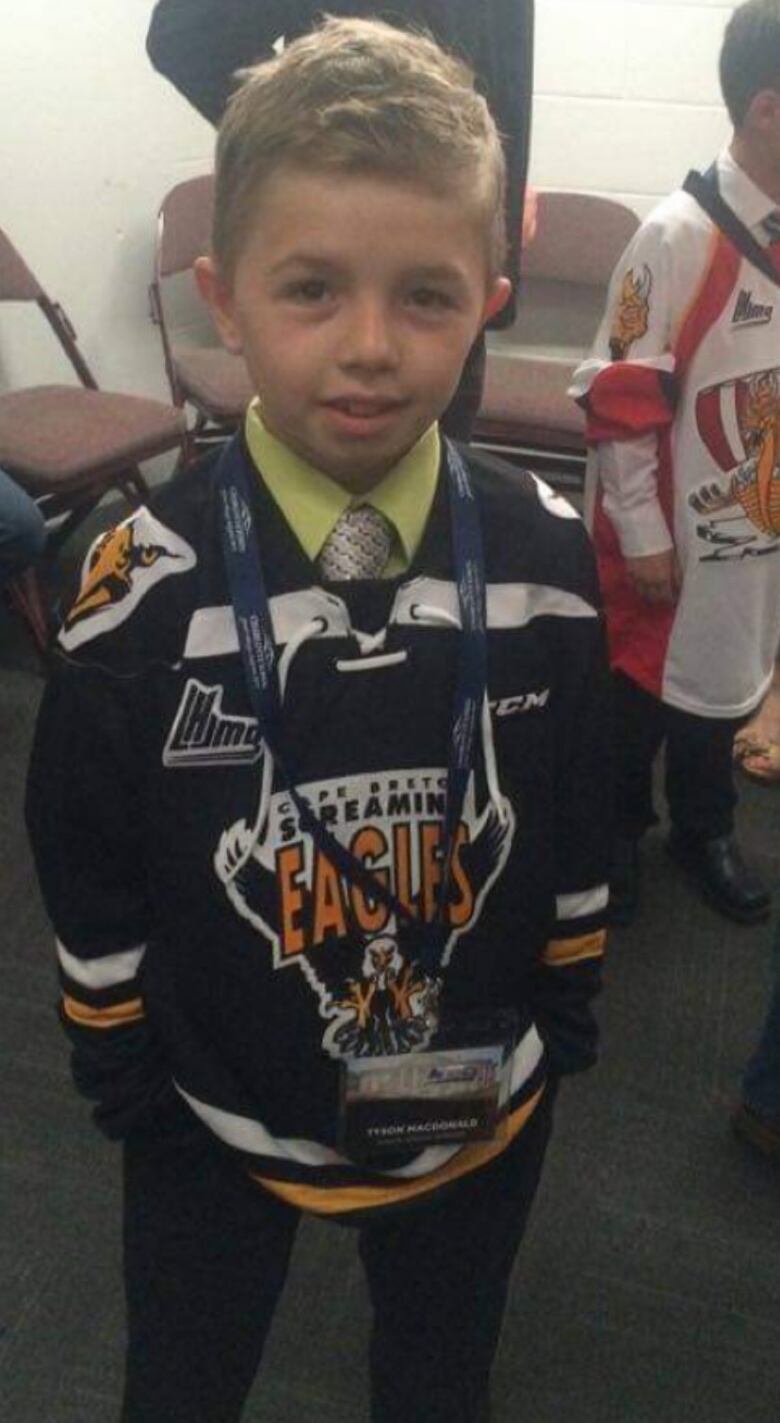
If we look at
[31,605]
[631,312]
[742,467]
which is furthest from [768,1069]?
[31,605]

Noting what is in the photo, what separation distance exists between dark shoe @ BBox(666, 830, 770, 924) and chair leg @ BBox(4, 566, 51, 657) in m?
1.38

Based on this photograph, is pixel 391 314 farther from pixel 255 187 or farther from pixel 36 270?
pixel 36 270

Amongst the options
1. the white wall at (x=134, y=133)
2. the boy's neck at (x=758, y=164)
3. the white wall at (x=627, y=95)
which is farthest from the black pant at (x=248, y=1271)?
the white wall at (x=627, y=95)

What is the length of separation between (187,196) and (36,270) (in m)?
0.43

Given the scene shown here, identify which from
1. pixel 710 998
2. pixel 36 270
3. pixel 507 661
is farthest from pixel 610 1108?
pixel 36 270

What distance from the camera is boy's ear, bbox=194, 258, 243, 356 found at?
29.4 inches

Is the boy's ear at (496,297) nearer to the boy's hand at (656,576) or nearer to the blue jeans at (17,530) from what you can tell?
the boy's hand at (656,576)

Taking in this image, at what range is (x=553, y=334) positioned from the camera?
3.62 metres

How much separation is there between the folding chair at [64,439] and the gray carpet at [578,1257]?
1044 millimetres

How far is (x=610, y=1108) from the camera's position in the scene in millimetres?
1678

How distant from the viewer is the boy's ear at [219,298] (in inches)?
29.4

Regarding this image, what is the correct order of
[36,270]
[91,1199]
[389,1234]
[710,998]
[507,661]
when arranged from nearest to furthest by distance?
[507,661] < [389,1234] < [91,1199] < [710,998] < [36,270]

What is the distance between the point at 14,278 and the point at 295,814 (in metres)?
2.49

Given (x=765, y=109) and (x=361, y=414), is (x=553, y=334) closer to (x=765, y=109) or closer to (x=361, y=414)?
(x=765, y=109)
